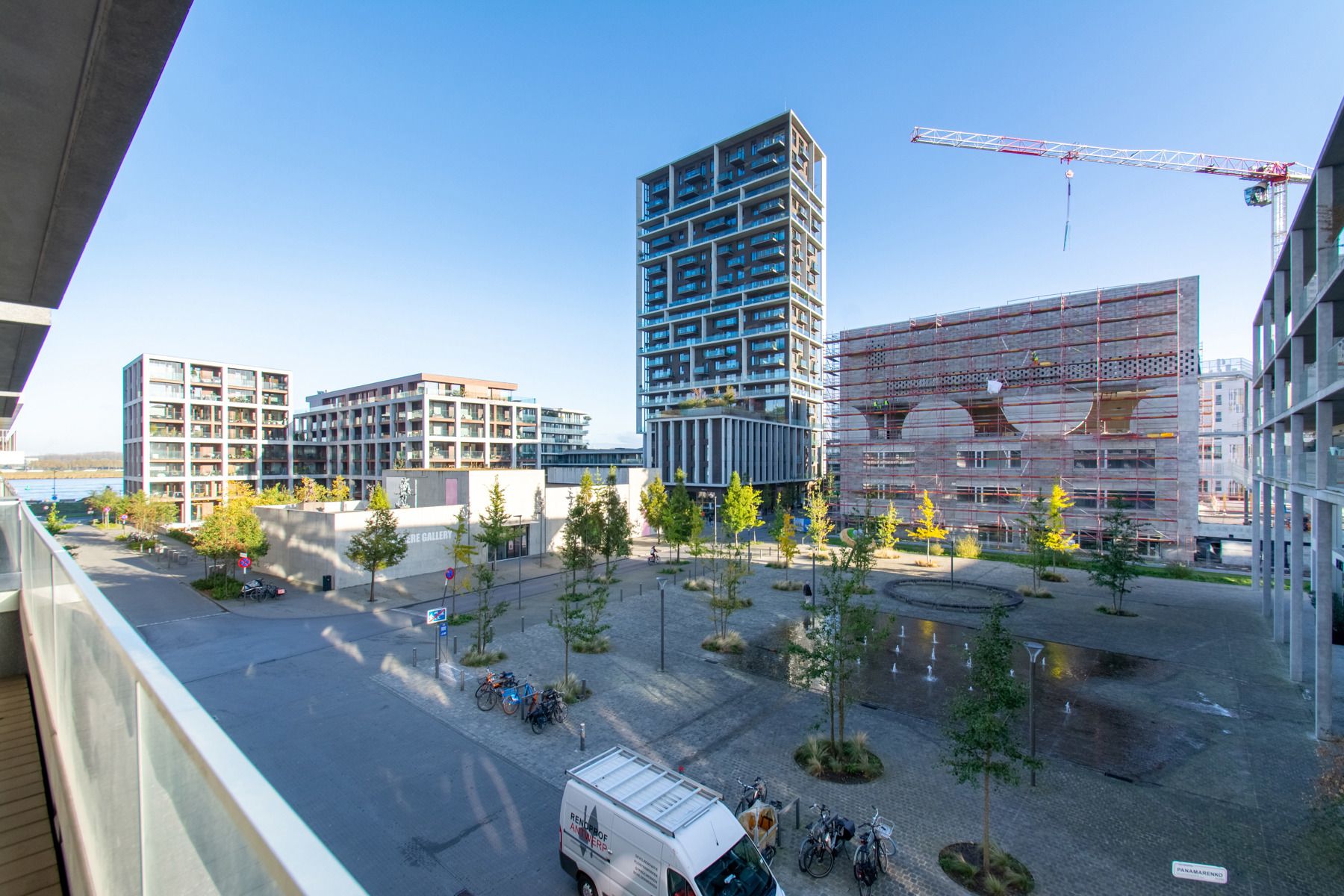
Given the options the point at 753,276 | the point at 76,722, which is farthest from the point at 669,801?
the point at 753,276

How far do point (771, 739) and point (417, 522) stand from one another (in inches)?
958

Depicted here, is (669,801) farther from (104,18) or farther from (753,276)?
(753,276)

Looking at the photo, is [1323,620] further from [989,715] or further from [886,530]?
[886,530]

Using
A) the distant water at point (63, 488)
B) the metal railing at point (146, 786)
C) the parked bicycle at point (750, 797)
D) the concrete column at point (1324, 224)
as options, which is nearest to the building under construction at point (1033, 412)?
the concrete column at point (1324, 224)

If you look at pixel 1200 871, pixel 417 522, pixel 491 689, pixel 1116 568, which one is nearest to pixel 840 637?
pixel 1200 871

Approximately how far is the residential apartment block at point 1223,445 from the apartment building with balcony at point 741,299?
39.2 metres

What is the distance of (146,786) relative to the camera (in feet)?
6.10

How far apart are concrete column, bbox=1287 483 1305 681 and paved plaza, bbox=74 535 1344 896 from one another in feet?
2.39

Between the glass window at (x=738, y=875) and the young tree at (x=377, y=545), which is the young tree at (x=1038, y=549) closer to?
the glass window at (x=738, y=875)

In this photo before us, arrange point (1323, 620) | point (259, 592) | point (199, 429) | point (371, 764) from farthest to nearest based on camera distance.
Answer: point (199, 429)
point (259, 592)
point (1323, 620)
point (371, 764)

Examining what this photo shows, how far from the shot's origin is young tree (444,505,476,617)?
29.1 metres

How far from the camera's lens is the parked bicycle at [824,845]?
9.67m

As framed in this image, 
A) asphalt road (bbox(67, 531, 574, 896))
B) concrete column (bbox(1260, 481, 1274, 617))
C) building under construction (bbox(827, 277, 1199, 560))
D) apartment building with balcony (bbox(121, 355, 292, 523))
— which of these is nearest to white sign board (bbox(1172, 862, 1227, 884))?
asphalt road (bbox(67, 531, 574, 896))

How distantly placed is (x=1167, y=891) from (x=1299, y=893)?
210 cm
